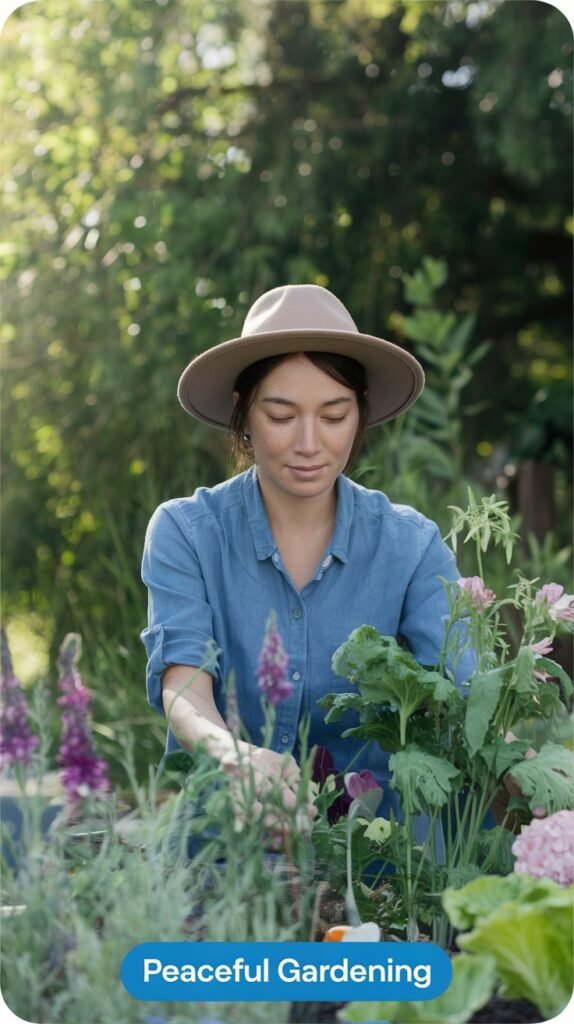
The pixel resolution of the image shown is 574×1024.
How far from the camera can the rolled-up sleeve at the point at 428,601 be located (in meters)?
1.91

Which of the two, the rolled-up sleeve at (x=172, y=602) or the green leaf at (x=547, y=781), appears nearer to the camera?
the green leaf at (x=547, y=781)

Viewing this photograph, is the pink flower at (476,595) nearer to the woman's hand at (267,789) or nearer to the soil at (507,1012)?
the woman's hand at (267,789)

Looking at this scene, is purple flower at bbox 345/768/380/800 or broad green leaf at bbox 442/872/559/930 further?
purple flower at bbox 345/768/380/800

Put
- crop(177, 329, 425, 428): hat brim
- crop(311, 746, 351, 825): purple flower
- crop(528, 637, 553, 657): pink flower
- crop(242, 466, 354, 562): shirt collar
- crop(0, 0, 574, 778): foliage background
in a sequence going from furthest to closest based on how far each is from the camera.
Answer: crop(0, 0, 574, 778): foliage background < crop(242, 466, 354, 562): shirt collar < crop(177, 329, 425, 428): hat brim < crop(311, 746, 351, 825): purple flower < crop(528, 637, 553, 657): pink flower

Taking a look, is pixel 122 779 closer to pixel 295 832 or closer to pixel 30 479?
pixel 30 479

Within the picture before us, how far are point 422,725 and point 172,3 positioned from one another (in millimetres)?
3916

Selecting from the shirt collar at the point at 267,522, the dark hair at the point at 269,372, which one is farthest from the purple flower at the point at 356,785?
the dark hair at the point at 269,372

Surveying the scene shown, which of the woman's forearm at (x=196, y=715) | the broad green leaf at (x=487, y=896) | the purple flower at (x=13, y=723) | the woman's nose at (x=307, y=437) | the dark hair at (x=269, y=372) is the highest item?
the dark hair at (x=269, y=372)

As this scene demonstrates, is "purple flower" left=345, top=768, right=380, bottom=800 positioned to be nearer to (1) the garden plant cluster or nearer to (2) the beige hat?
(1) the garden plant cluster

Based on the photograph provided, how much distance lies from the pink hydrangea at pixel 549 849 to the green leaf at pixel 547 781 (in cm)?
5

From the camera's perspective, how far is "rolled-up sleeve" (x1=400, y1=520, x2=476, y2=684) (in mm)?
1911

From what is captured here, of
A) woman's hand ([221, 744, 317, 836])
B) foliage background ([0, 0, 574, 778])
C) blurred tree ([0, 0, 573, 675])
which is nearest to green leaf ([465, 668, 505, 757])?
woman's hand ([221, 744, 317, 836])

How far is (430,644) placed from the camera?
1.91m

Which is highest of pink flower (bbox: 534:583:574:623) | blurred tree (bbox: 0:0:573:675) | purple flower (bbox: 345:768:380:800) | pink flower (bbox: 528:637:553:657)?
blurred tree (bbox: 0:0:573:675)
